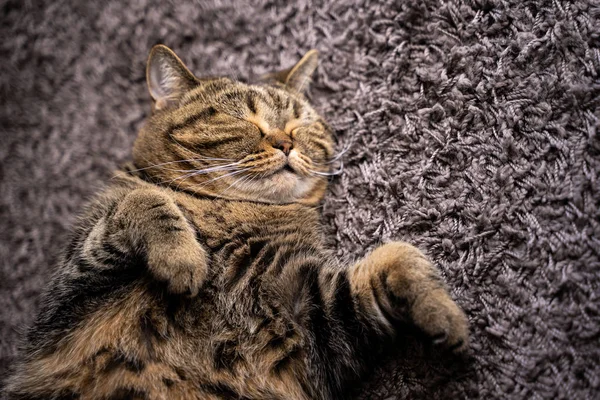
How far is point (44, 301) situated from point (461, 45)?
4.36 ft

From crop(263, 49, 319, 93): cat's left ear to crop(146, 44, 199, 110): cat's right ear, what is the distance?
298mm

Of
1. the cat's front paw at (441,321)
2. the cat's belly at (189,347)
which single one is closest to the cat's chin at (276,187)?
the cat's belly at (189,347)

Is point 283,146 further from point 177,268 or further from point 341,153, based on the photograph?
point 177,268

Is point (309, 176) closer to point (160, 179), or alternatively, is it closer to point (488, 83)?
point (160, 179)

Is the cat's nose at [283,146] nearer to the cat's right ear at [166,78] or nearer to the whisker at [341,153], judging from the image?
the whisker at [341,153]

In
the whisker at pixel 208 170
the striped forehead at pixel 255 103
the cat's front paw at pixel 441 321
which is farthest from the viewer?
the striped forehead at pixel 255 103

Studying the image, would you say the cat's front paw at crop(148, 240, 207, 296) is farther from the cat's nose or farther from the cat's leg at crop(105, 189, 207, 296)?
the cat's nose

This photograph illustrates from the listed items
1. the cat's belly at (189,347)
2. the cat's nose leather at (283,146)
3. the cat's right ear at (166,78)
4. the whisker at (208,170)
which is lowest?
the cat's belly at (189,347)

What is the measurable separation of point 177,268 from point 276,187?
15.7 inches

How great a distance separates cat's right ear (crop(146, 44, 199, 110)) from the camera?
4.58ft

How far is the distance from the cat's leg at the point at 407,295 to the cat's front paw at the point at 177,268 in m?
0.39

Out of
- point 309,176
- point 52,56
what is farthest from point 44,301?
point 52,56

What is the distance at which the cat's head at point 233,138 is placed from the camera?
1.26 meters

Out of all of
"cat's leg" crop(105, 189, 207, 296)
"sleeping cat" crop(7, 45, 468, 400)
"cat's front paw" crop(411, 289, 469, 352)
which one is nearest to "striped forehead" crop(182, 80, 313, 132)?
"sleeping cat" crop(7, 45, 468, 400)
